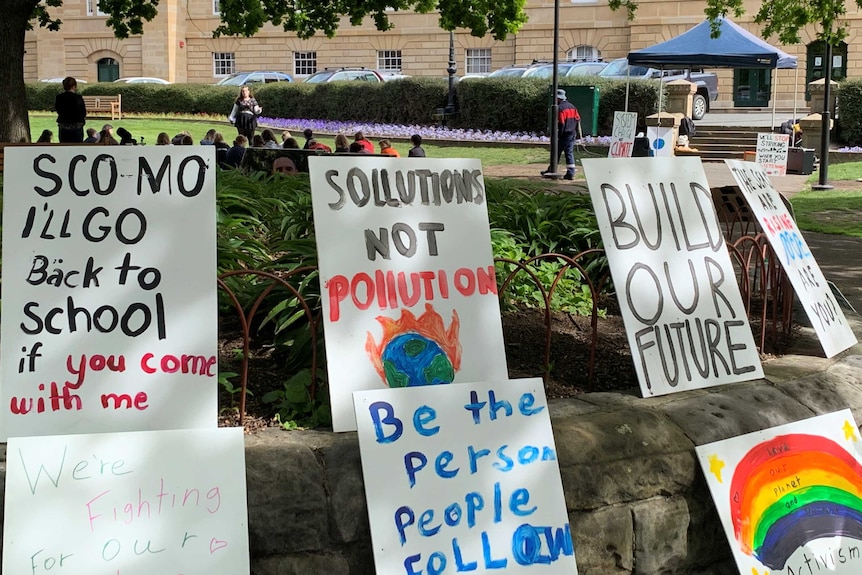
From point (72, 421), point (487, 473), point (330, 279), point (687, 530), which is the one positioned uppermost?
point (330, 279)

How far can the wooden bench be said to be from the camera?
1095 inches

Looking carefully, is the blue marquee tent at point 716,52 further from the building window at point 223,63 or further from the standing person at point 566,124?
the building window at point 223,63

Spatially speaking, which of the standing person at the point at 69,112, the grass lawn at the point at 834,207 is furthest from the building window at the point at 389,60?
the grass lawn at the point at 834,207

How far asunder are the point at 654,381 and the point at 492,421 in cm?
72

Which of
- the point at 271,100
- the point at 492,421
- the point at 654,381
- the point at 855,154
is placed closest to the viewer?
the point at 492,421

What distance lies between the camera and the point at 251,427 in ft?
9.66

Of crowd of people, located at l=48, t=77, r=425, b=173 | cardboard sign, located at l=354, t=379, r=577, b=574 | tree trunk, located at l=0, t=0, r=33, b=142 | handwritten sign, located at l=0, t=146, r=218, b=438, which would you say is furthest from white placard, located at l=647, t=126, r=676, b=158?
handwritten sign, located at l=0, t=146, r=218, b=438

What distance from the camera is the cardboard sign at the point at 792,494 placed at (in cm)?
303

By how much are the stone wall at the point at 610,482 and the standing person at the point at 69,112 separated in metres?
13.7

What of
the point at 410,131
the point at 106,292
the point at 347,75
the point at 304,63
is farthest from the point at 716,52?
the point at 304,63

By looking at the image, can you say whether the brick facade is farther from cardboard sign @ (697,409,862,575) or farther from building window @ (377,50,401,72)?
cardboard sign @ (697,409,862,575)

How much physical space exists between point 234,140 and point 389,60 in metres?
27.7

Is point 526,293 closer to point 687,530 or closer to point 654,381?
point 654,381

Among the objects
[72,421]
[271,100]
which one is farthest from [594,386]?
[271,100]
